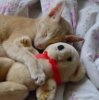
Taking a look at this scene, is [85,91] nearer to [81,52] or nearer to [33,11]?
[81,52]

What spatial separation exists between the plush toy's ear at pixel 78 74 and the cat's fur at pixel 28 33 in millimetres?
184

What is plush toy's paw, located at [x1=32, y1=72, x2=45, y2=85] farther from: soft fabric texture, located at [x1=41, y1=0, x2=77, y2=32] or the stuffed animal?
soft fabric texture, located at [x1=41, y1=0, x2=77, y2=32]

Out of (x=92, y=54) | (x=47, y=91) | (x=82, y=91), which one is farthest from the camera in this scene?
(x=92, y=54)

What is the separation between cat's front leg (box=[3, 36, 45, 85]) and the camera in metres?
0.97

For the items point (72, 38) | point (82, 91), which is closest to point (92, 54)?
point (72, 38)

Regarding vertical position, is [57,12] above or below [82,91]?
above

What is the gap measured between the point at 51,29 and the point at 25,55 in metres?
0.23

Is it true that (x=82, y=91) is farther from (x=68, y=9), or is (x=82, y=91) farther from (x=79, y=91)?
(x=68, y=9)

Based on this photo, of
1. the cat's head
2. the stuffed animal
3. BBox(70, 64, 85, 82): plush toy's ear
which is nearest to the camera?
the stuffed animal

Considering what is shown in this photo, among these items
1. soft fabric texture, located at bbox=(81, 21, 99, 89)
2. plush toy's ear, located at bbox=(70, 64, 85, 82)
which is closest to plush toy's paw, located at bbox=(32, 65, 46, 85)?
plush toy's ear, located at bbox=(70, 64, 85, 82)

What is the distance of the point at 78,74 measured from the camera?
1080 mm

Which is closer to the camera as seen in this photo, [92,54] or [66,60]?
[66,60]

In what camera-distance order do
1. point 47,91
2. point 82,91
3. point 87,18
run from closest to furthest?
1. point 47,91
2. point 82,91
3. point 87,18

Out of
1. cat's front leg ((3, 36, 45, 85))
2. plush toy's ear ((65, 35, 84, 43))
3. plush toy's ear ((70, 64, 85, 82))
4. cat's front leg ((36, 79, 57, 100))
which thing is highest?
cat's front leg ((3, 36, 45, 85))
